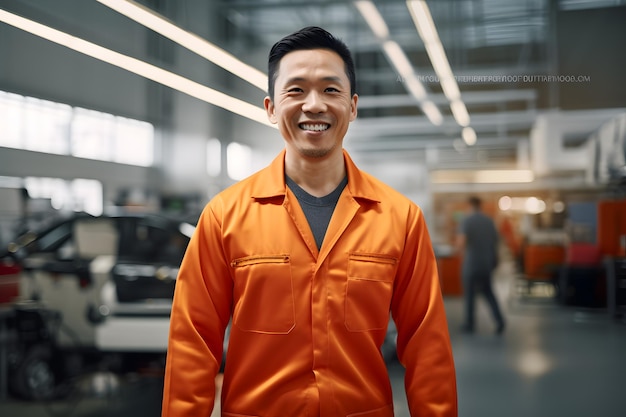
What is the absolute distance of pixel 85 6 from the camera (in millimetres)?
3357

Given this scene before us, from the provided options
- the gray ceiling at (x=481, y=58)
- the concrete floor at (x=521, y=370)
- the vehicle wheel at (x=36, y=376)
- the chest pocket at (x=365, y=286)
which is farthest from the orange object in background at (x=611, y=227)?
the vehicle wheel at (x=36, y=376)

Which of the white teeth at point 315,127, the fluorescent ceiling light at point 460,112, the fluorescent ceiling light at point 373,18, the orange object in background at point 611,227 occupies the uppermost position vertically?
the fluorescent ceiling light at point 373,18

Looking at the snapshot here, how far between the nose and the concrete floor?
2.19 metres

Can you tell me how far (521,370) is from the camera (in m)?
3.50

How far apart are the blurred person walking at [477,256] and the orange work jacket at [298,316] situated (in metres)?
1.98

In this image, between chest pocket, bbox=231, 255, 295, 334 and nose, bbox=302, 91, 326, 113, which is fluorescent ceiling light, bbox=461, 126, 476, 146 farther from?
chest pocket, bbox=231, 255, 295, 334

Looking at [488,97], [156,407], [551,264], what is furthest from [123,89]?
[551,264]

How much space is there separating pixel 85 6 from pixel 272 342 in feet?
8.69

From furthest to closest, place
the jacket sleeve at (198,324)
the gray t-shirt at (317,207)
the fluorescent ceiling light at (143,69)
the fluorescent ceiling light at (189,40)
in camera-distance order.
A: the fluorescent ceiling light at (189,40) → the fluorescent ceiling light at (143,69) → the gray t-shirt at (317,207) → the jacket sleeve at (198,324)

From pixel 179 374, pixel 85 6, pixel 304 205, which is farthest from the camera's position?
pixel 85 6

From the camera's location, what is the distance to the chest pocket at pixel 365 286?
5.06ft

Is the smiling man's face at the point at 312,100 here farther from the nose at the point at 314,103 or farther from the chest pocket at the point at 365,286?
the chest pocket at the point at 365,286

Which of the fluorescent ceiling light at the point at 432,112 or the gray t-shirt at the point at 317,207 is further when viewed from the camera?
the fluorescent ceiling light at the point at 432,112

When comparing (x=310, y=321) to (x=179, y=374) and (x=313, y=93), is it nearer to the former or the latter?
(x=179, y=374)
